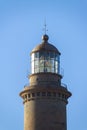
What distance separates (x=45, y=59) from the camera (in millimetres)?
Answer: 38438

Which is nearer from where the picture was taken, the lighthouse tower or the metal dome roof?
the lighthouse tower

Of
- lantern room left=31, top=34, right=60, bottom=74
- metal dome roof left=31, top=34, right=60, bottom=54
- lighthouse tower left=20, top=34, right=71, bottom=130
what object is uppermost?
metal dome roof left=31, top=34, right=60, bottom=54

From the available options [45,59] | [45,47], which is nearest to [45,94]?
[45,59]

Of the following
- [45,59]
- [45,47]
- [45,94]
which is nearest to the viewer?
[45,94]

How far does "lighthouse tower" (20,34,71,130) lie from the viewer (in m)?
35.9

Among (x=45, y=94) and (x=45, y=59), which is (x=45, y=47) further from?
(x=45, y=94)

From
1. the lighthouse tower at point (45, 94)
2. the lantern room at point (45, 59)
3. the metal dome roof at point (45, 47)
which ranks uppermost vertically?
the metal dome roof at point (45, 47)

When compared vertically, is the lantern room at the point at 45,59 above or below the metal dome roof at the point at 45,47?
below

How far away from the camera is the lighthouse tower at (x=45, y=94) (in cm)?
3594

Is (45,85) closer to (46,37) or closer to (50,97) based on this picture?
(50,97)

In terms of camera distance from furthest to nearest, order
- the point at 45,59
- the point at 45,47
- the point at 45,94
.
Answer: the point at 45,59 < the point at 45,47 < the point at 45,94

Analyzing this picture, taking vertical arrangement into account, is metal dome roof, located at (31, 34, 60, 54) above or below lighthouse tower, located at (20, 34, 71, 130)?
above

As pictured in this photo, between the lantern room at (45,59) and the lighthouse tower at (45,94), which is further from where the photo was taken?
the lantern room at (45,59)

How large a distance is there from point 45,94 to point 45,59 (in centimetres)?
330
